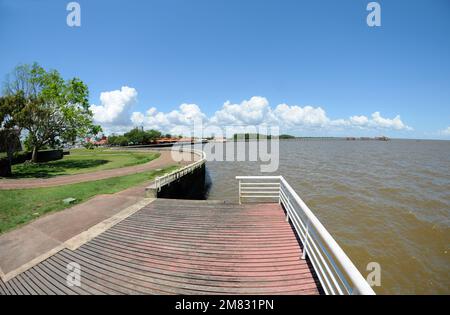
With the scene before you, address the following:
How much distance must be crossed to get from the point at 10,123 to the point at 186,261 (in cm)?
2516

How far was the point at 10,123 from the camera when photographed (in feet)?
61.9

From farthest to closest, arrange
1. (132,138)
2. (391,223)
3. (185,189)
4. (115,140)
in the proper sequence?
1. (115,140)
2. (132,138)
3. (185,189)
4. (391,223)

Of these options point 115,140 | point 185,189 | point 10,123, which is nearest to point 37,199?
point 185,189

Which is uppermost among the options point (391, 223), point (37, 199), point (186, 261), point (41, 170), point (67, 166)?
point (67, 166)

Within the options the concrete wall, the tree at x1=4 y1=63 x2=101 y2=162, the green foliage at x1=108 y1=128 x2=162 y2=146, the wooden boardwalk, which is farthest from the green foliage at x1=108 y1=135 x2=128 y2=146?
the wooden boardwalk

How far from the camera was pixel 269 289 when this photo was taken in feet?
11.3

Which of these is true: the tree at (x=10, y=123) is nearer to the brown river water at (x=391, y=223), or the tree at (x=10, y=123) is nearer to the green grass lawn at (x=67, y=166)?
the green grass lawn at (x=67, y=166)

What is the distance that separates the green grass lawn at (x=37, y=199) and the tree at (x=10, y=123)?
10.8m

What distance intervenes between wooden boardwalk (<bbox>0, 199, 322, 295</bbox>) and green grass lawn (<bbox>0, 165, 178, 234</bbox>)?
446cm

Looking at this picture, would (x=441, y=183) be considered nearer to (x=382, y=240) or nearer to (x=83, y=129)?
(x=382, y=240)

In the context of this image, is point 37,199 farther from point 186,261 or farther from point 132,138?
point 132,138

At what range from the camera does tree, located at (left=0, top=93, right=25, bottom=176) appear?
18172 mm

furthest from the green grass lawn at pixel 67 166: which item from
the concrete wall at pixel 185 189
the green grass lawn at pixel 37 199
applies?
the concrete wall at pixel 185 189

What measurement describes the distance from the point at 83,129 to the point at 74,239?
25.6 m
